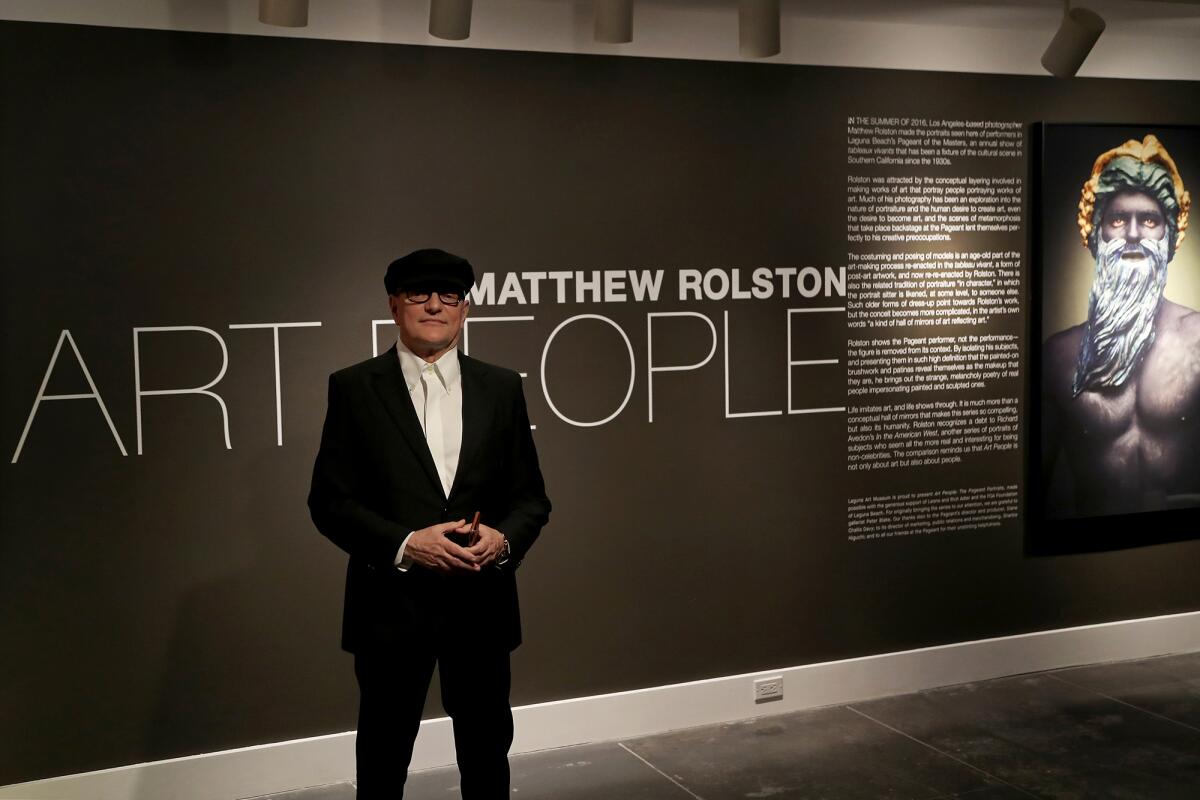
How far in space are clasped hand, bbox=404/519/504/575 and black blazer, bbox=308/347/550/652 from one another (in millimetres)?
64

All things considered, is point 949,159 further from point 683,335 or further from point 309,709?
point 309,709

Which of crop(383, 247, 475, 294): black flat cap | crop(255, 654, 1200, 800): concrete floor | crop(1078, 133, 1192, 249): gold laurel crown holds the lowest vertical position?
crop(255, 654, 1200, 800): concrete floor

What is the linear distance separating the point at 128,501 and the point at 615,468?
1.69 metres

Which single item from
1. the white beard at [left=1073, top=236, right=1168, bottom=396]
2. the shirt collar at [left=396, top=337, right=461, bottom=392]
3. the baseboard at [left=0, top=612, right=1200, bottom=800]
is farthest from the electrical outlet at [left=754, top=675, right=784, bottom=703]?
the shirt collar at [left=396, top=337, right=461, bottom=392]

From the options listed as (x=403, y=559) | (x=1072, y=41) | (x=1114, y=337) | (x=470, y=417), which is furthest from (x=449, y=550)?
(x=1114, y=337)

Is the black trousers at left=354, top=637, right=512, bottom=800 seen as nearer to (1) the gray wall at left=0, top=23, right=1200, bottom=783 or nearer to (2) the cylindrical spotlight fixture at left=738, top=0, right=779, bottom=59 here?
(1) the gray wall at left=0, top=23, right=1200, bottom=783

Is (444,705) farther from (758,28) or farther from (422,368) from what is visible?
(758,28)

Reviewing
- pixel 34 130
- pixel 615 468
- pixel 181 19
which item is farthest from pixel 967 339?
pixel 34 130

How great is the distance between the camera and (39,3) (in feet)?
12.9

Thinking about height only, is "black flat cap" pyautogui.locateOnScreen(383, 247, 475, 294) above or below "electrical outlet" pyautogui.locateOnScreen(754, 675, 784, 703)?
above

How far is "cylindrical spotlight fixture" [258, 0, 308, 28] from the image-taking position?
3.91 metres

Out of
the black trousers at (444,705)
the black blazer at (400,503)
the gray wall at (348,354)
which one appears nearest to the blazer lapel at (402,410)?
the black blazer at (400,503)

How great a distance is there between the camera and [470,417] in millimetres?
3324

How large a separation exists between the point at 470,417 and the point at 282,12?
1.50 metres
